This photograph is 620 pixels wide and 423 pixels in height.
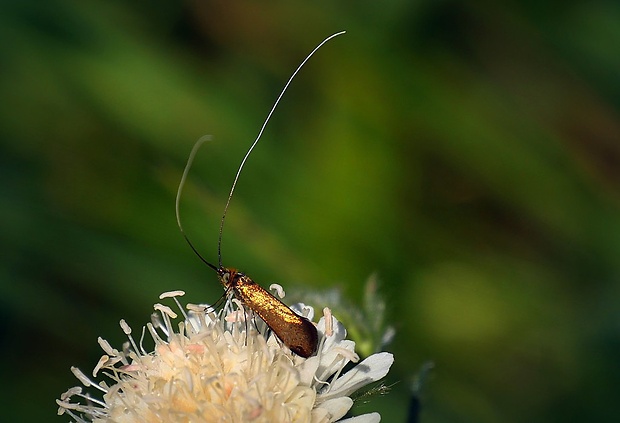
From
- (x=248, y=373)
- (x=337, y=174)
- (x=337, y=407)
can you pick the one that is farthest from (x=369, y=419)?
(x=337, y=174)

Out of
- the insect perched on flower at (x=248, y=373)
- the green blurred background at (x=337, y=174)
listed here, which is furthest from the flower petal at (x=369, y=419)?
the green blurred background at (x=337, y=174)

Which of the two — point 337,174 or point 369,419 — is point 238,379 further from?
point 337,174

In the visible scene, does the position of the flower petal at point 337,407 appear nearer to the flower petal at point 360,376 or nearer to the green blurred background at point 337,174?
the flower petal at point 360,376

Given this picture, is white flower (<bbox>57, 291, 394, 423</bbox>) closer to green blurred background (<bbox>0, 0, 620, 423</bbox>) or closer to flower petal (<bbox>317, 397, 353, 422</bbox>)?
flower petal (<bbox>317, 397, 353, 422</bbox>)

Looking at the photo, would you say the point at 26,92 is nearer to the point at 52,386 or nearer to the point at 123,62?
the point at 123,62

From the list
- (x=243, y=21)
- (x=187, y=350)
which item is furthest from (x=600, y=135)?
(x=187, y=350)
